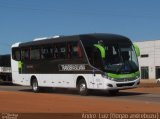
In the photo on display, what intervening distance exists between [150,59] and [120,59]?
201ft

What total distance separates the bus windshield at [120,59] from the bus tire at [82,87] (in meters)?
2.22

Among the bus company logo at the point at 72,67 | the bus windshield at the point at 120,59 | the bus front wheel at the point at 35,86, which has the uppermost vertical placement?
the bus windshield at the point at 120,59

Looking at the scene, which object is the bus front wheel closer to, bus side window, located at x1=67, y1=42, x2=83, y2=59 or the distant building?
bus side window, located at x1=67, y1=42, x2=83, y2=59

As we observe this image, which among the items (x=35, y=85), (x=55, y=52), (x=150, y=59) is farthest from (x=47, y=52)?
(x=150, y=59)

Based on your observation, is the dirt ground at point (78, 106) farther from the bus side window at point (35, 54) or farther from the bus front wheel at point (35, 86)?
the bus front wheel at point (35, 86)

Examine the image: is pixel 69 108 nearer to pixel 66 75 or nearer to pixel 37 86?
pixel 66 75

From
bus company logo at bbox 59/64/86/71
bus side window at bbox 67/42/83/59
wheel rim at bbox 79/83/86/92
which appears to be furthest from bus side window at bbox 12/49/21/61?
wheel rim at bbox 79/83/86/92

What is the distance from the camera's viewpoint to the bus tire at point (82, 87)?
1177 inches

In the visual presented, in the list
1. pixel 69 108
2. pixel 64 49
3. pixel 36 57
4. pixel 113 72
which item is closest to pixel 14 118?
pixel 69 108

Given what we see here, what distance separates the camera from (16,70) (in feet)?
122

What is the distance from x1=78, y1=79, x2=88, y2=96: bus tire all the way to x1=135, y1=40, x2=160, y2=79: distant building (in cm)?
5779

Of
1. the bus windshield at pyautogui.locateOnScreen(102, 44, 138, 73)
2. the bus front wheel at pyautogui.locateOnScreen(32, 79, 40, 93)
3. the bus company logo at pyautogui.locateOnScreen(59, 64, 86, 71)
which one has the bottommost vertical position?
the bus front wheel at pyautogui.locateOnScreen(32, 79, 40, 93)

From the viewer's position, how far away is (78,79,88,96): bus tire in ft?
98.1

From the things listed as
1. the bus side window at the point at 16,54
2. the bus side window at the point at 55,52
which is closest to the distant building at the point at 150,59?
the bus side window at the point at 16,54
